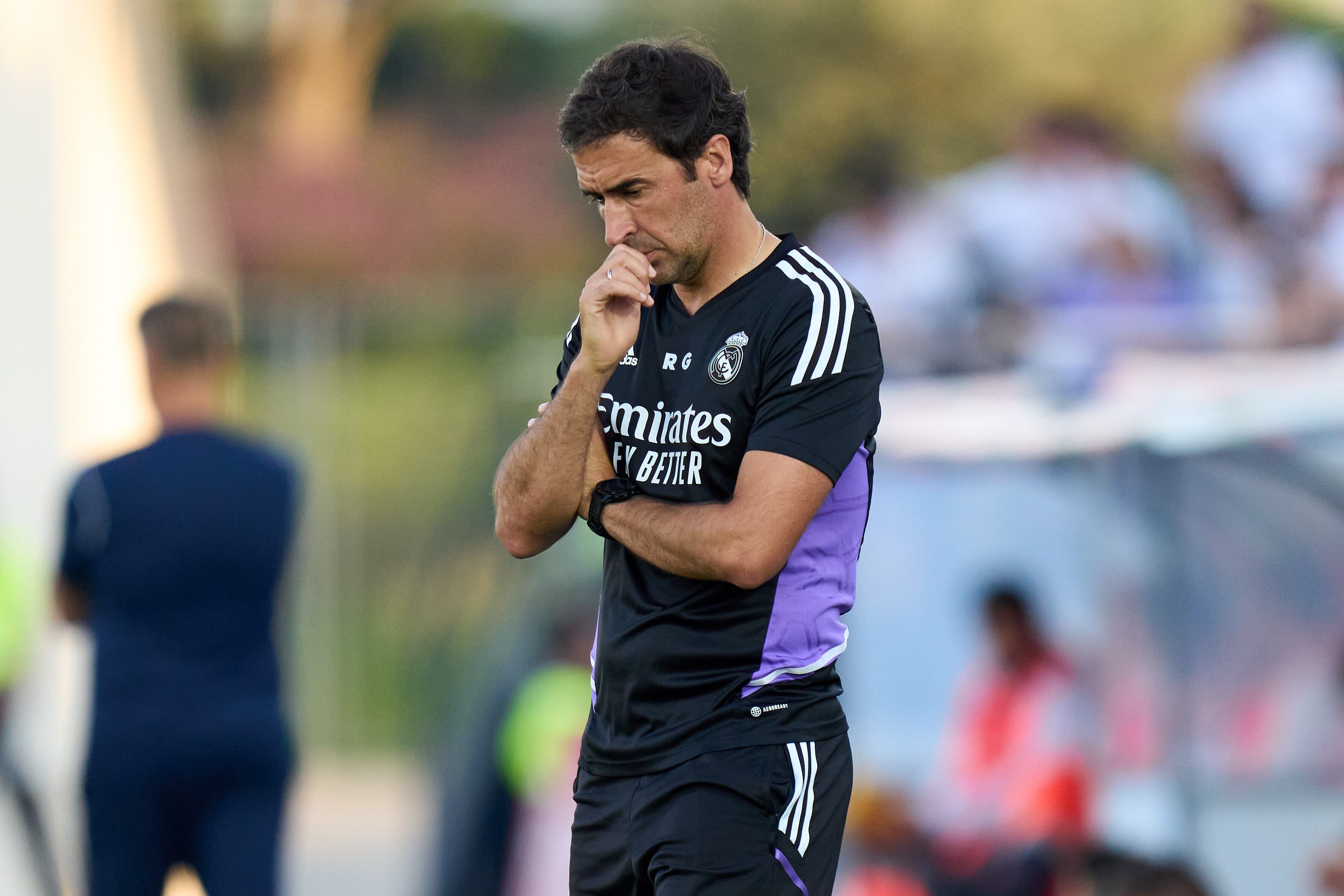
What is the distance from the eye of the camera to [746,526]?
257cm

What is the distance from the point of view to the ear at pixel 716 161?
2.74m

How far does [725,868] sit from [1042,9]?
2102 centimetres

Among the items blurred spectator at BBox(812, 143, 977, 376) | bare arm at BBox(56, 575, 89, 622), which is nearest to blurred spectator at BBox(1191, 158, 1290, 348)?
blurred spectator at BBox(812, 143, 977, 376)

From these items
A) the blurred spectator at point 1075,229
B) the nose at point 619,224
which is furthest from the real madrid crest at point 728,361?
the blurred spectator at point 1075,229

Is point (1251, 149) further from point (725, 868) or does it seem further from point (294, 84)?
point (294, 84)

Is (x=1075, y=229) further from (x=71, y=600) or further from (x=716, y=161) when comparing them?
(x=716, y=161)

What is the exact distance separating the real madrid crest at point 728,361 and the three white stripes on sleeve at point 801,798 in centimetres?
59

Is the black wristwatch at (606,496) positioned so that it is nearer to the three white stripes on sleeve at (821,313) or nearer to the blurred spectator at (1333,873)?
the three white stripes on sleeve at (821,313)

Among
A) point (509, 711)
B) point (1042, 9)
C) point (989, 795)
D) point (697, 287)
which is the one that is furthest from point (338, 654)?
point (1042, 9)

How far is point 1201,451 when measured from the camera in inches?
218

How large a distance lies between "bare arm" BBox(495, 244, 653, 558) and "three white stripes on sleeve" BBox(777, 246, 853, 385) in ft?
0.84

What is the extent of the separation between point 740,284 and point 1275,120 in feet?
25.6

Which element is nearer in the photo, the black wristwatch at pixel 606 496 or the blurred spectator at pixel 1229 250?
the black wristwatch at pixel 606 496

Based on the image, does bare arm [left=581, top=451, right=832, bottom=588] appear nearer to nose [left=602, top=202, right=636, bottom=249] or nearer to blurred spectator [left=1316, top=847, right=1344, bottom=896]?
nose [left=602, top=202, right=636, bottom=249]
